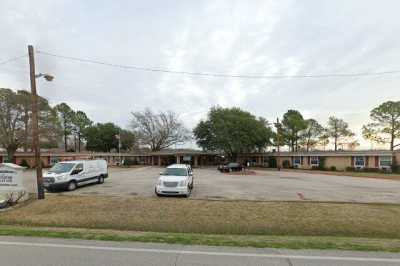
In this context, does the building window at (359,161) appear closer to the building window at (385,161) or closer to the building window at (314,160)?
the building window at (385,161)

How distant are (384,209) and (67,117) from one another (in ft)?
250

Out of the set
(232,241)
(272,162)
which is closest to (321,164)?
(272,162)

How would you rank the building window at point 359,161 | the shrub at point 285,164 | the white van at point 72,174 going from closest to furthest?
1. the white van at point 72,174
2. the building window at point 359,161
3. the shrub at point 285,164

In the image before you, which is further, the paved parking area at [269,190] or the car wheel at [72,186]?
the car wheel at [72,186]

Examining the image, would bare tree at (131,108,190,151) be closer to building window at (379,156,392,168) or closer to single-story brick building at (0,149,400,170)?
single-story brick building at (0,149,400,170)

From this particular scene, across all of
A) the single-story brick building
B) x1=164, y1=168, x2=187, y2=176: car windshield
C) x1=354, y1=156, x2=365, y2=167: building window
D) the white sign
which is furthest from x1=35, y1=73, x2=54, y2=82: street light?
x1=354, y1=156, x2=365, y2=167: building window

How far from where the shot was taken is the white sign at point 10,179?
10828 mm

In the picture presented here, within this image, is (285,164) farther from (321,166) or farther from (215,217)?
(215,217)

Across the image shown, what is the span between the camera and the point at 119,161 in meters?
57.8

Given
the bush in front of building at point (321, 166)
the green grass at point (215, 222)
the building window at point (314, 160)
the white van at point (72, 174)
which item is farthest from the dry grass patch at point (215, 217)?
the building window at point (314, 160)

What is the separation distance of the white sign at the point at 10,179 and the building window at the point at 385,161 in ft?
136

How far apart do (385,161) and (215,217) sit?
121 feet

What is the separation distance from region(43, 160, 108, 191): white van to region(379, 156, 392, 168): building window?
36.9 meters

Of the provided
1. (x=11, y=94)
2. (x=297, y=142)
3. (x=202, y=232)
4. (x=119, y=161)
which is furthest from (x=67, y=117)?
(x=202, y=232)
